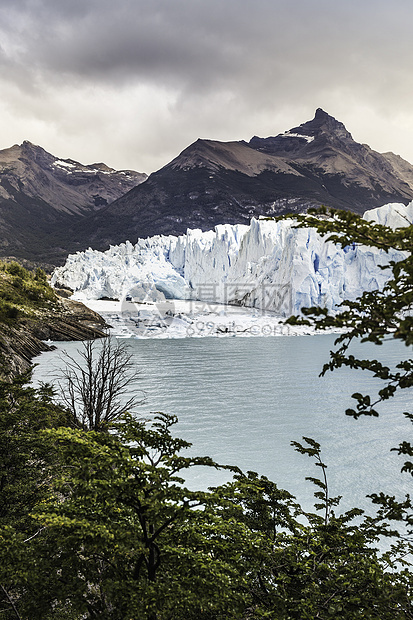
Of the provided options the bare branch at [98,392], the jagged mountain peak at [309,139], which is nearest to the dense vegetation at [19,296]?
the bare branch at [98,392]

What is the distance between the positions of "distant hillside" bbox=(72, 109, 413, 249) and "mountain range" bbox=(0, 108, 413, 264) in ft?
0.90

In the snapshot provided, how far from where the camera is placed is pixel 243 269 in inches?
1619

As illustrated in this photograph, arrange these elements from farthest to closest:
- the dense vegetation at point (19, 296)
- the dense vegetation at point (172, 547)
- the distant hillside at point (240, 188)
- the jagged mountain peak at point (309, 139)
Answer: the jagged mountain peak at point (309, 139)
the distant hillside at point (240, 188)
the dense vegetation at point (19, 296)
the dense vegetation at point (172, 547)

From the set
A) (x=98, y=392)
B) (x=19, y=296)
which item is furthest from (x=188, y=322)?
(x=98, y=392)

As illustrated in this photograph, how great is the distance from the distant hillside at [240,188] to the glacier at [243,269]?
43.7m

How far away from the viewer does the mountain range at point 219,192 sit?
91750 mm

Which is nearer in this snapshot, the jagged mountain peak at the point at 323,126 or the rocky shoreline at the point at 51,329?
the rocky shoreline at the point at 51,329

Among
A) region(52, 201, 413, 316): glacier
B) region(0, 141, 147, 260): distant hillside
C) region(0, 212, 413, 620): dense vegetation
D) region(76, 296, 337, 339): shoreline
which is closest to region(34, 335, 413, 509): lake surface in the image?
region(0, 212, 413, 620): dense vegetation

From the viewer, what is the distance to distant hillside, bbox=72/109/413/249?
91250 millimetres

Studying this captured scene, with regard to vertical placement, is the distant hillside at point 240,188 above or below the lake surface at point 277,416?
above

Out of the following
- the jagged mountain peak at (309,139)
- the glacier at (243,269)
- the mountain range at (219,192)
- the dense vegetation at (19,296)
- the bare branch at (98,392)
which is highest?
the jagged mountain peak at (309,139)

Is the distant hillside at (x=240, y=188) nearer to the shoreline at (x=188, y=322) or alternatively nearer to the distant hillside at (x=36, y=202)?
the distant hillside at (x=36, y=202)

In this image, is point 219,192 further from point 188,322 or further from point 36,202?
point 36,202

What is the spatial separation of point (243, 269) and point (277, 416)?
103 ft
